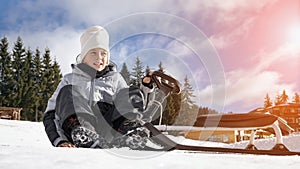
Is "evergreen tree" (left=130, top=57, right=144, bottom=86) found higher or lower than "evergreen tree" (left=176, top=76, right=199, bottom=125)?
higher

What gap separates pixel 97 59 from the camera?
248cm

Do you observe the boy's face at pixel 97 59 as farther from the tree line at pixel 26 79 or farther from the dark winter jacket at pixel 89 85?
the tree line at pixel 26 79

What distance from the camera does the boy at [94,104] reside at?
1848 millimetres

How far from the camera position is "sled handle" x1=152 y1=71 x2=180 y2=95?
208 centimetres

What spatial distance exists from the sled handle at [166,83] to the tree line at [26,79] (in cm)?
2414

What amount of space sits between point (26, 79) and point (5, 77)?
1.49 meters

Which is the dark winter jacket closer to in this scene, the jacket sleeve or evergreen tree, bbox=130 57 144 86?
the jacket sleeve

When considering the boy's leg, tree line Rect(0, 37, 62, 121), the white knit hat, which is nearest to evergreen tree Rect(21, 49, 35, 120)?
tree line Rect(0, 37, 62, 121)

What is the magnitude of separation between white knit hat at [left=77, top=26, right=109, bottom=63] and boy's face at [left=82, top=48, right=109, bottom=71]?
0.09 feet

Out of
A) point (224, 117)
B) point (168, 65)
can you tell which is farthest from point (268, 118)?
point (168, 65)

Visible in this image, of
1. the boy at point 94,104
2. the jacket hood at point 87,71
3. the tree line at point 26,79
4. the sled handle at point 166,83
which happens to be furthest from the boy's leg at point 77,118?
the tree line at point 26,79

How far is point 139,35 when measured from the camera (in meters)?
2.15

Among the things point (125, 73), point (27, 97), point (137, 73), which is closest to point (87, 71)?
point (125, 73)

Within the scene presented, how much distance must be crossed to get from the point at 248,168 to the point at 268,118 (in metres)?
1.88
